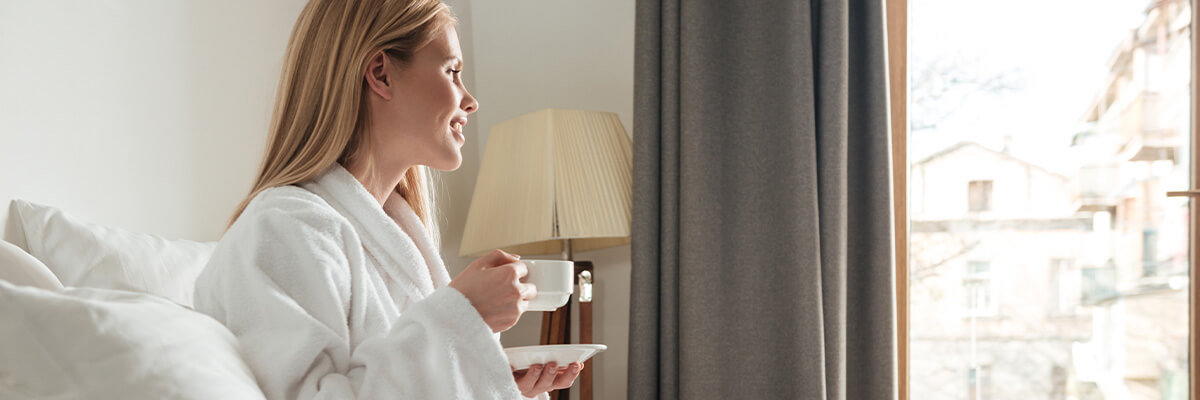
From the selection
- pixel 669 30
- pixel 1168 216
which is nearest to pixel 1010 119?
pixel 1168 216

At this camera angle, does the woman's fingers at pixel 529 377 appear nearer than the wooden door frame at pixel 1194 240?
Yes

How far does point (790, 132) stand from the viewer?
2039mm

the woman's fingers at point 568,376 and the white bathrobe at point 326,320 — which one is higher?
the white bathrobe at point 326,320

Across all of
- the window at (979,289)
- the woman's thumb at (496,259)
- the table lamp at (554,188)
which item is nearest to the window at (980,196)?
the window at (979,289)

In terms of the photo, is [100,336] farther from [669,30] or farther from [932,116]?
[932,116]

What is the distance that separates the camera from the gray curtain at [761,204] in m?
2.02

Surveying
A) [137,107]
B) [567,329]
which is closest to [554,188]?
[567,329]

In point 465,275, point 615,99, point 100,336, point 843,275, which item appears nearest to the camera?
point 100,336

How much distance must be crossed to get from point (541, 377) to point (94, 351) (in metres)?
0.51

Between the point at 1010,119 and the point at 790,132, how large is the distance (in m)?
0.65

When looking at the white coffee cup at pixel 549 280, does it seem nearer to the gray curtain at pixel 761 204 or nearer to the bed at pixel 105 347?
the bed at pixel 105 347

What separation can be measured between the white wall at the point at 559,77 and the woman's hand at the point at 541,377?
140cm

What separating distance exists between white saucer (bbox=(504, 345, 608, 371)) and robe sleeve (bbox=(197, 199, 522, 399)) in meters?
0.10

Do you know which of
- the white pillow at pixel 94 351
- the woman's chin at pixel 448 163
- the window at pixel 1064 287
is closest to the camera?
the white pillow at pixel 94 351
